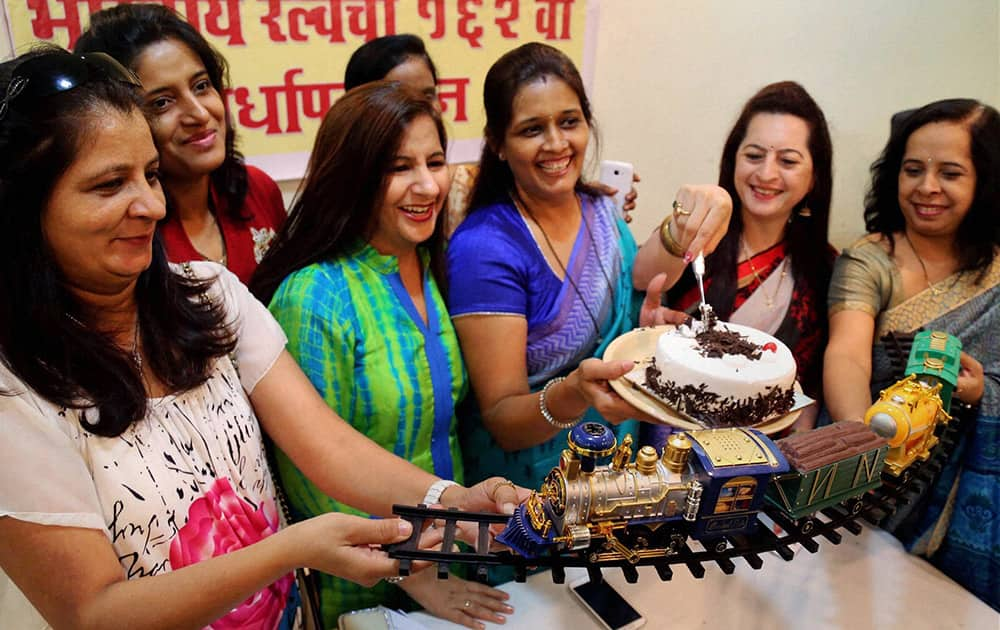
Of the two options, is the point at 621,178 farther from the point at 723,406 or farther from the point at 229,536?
the point at 229,536

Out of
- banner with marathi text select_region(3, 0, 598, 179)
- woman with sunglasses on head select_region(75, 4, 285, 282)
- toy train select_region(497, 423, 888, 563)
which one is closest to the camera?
toy train select_region(497, 423, 888, 563)

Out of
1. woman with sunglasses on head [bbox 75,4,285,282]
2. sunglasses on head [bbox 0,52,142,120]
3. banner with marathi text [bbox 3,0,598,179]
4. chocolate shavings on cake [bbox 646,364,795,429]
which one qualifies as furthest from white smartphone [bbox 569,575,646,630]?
banner with marathi text [bbox 3,0,598,179]

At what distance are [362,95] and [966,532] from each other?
2089 mm

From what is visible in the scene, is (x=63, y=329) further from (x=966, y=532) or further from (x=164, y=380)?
(x=966, y=532)

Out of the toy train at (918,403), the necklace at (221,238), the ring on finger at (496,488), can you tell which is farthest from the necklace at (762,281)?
the necklace at (221,238)

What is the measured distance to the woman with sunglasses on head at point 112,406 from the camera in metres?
0.99

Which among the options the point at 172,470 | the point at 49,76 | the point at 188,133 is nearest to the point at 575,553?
the point at 172,470

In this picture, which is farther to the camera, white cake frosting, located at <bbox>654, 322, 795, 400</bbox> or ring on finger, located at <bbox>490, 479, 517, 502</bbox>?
white cake frosting, located at <bbox>654, 322, 795, 400</bbox>

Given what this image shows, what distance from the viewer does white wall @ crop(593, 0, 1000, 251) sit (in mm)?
3469

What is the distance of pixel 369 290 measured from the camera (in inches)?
66.4

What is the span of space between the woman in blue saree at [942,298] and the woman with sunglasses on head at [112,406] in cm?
159

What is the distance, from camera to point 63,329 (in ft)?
3.48

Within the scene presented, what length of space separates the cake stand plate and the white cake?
2 cm

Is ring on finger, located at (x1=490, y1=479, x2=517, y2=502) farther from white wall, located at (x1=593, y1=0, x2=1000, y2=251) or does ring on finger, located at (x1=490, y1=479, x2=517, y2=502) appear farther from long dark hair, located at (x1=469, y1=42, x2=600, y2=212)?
white wall, located at (x1=593, y1=0, x2=1000, y2=251)
